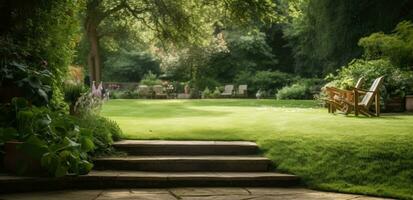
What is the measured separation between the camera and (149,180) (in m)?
5.36

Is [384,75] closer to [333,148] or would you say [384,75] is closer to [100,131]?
[333,148]

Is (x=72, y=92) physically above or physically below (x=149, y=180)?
above

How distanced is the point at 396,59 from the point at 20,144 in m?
11.7

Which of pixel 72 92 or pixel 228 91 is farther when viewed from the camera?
pixel 228 91

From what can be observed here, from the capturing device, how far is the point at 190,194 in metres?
5.00

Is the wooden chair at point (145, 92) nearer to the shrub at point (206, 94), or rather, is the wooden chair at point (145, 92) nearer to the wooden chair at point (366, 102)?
the shrub at point (206, 94)

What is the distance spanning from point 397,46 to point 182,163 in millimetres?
9980

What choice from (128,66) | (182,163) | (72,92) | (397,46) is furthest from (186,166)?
(128,66)

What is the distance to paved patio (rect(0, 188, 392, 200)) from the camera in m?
4.75

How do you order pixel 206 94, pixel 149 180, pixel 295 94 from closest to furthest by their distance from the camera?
1. pixel 149 180
2. pixel 295 94
3. pixel 206 94

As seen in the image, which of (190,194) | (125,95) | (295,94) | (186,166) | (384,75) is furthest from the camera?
(125,95)

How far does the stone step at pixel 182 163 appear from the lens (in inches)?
228

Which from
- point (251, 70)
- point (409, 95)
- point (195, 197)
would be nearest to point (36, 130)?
point (195, 197)

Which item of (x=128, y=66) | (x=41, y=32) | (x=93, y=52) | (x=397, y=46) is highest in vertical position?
(x=93, y=52)
